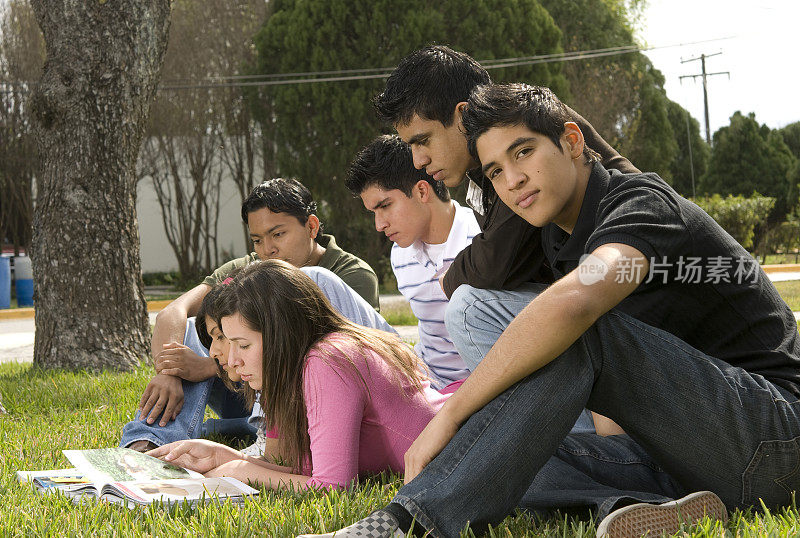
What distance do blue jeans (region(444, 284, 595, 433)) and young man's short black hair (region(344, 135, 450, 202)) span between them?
3.13ft

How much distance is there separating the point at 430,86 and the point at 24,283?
13.5m

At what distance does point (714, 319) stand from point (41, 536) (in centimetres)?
185

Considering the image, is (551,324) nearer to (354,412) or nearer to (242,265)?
(354,412)

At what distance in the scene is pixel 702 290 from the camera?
213 cm

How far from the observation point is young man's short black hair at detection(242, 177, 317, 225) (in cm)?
402

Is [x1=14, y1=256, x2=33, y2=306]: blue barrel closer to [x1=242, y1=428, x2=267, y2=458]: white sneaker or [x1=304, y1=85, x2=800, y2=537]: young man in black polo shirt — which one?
[x1=242, y1=428, x2=267, y2=458]: white sneaker

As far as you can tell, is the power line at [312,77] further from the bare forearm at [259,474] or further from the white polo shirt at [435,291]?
the bare forearm at [259,474]

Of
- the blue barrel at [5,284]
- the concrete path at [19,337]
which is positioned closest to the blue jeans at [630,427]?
the concrete path at [19,337]

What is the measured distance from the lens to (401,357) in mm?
2721

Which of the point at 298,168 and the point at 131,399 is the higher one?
the point at 298,168

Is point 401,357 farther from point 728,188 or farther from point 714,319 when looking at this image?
point 728,188

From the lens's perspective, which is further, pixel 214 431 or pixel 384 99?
pixel 214 431

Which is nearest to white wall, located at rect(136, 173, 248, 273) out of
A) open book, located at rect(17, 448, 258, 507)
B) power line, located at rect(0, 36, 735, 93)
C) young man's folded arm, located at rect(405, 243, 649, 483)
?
power line, located at rect(0, 36, 735, 93)

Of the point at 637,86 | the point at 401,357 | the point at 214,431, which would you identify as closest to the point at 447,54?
the point at 401,357
